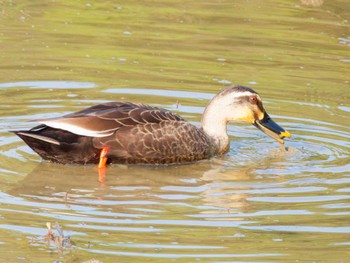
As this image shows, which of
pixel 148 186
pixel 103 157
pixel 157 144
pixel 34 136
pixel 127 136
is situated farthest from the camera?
pixel 157 144

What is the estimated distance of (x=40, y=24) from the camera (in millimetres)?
16625

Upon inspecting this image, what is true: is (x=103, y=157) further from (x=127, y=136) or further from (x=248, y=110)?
(x=248, y=110)

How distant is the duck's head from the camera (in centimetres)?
1219

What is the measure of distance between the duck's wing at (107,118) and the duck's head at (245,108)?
Answer: 68 cm

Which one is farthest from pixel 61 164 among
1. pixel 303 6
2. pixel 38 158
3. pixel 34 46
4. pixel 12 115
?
pixel 303 6

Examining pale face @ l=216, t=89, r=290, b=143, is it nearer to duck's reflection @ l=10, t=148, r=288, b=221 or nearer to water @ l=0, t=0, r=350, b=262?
water @ l=0, t=0, r=350, b=262

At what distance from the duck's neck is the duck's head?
43 mm

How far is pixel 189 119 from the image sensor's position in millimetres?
13039

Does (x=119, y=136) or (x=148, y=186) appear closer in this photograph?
(x=148, y=186)

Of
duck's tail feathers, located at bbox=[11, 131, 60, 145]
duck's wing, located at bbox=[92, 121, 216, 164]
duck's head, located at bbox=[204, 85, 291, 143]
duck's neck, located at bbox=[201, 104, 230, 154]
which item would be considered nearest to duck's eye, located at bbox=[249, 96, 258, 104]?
duck's head, located at bbox=[204, 85, 291, 143]

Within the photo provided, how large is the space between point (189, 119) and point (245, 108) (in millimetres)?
947

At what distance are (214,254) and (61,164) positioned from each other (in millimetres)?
3255

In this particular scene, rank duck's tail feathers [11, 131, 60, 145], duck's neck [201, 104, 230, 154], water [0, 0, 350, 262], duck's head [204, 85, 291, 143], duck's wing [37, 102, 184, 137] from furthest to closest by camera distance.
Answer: duck's head [204, 85, 291, 143] → duck's neck [201, 104, 230, 154] → duck's wing [37, 102, 184, 137] → duck's tail feathers [11, 131, 60, 145] → water [0, 0, 350, 262]

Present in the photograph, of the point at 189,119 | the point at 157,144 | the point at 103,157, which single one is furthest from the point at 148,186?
the point at 189,119
